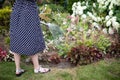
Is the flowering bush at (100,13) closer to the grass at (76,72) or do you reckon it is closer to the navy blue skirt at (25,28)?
the grass at (76,72)

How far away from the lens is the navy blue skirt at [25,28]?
207 inches

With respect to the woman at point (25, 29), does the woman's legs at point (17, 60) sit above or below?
below

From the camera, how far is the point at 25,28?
5.28 m

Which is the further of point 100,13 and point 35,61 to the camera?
point 100,13

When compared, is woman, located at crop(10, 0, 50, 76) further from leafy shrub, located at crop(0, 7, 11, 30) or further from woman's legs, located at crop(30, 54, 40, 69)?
leafy shrub, located at crop(0, 7, 11, 30)

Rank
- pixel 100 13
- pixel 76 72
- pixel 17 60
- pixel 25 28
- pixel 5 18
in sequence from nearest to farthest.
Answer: pixel 25 28
pixel 17 60
pixel 76 72
pixel 5 18
pixel 100 13

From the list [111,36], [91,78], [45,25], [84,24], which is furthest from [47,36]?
[91,78]

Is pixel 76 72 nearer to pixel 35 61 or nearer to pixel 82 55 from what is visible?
pixel 82 55

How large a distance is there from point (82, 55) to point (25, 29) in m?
1.27

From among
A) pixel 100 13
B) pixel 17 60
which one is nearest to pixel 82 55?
pixel 17 60

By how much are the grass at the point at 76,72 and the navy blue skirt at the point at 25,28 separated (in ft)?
1.51

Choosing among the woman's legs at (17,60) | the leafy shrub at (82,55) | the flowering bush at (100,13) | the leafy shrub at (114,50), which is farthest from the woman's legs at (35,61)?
the flowering bush at (100,13)

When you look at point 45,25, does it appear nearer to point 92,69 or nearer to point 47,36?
point 47,36

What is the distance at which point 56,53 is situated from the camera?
6.34m
